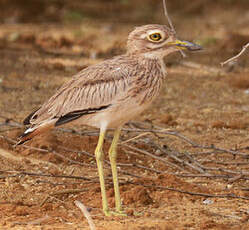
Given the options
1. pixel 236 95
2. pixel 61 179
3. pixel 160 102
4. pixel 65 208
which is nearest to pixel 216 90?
pixel 236 95

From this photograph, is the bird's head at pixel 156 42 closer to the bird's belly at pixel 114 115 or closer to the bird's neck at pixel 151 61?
the bird's neck at pixel 151 61

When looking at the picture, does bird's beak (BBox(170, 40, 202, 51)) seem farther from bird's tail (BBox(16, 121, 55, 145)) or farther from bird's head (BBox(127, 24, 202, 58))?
bird's tail (BBox(16, 121, 55, 145))

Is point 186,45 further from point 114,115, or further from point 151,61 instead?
point 114,115

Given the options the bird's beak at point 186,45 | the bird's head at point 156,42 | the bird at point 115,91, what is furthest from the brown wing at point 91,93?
the bird's beak at point 186,45

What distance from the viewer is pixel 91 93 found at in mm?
3701

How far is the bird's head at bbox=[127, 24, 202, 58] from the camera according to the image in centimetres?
373

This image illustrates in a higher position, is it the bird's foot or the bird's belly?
the bird's belly

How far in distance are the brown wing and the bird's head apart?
4.5 inches

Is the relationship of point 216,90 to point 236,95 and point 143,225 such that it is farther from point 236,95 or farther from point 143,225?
point 143,225

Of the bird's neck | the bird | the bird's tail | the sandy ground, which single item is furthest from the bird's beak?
the bird's tail

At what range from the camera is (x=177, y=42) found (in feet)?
12.2

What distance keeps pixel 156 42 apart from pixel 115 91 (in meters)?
0.43

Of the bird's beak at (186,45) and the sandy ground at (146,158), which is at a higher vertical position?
the bird's beak at (186,45)

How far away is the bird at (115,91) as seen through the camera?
3629mm
